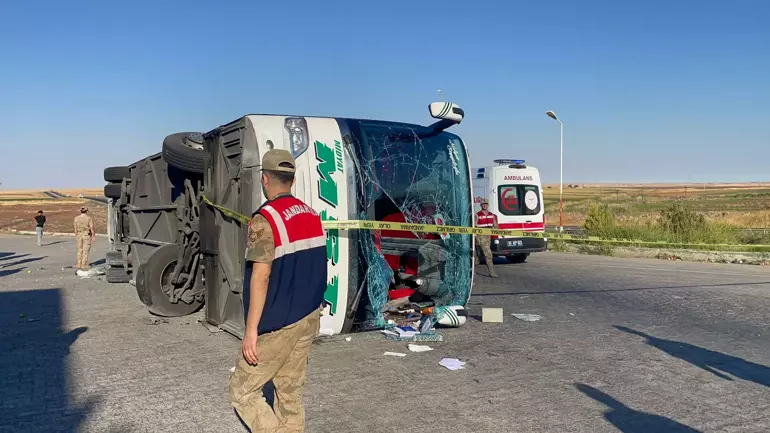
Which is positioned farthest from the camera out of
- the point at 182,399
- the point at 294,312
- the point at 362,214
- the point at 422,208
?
the point at 422,208

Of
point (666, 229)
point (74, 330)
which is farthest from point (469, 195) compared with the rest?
point (666, 229)

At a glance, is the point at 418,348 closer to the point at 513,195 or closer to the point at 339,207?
the point at 339,207

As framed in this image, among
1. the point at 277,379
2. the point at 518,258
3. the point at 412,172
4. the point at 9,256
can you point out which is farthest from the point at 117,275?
the point at 277,379

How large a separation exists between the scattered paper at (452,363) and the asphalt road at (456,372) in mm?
97

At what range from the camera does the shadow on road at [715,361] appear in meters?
6.28

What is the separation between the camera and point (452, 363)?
21.8 ft

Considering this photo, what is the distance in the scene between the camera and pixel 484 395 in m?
5.61

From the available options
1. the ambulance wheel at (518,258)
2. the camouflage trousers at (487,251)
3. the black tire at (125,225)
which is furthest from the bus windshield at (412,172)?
the ambulance wheel at (518,258)

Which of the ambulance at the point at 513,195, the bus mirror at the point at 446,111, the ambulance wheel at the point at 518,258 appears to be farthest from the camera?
the ambulance wheel at the point at 518,258

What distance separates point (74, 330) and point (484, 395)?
5.93 meters

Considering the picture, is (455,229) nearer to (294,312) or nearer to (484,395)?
(484,395)

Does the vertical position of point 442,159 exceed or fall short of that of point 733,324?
it exceeds it

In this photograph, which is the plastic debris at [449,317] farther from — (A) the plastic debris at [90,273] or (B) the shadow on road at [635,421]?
(A) the plastic debris at [90,273]

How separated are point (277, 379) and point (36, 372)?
12.6 ft
